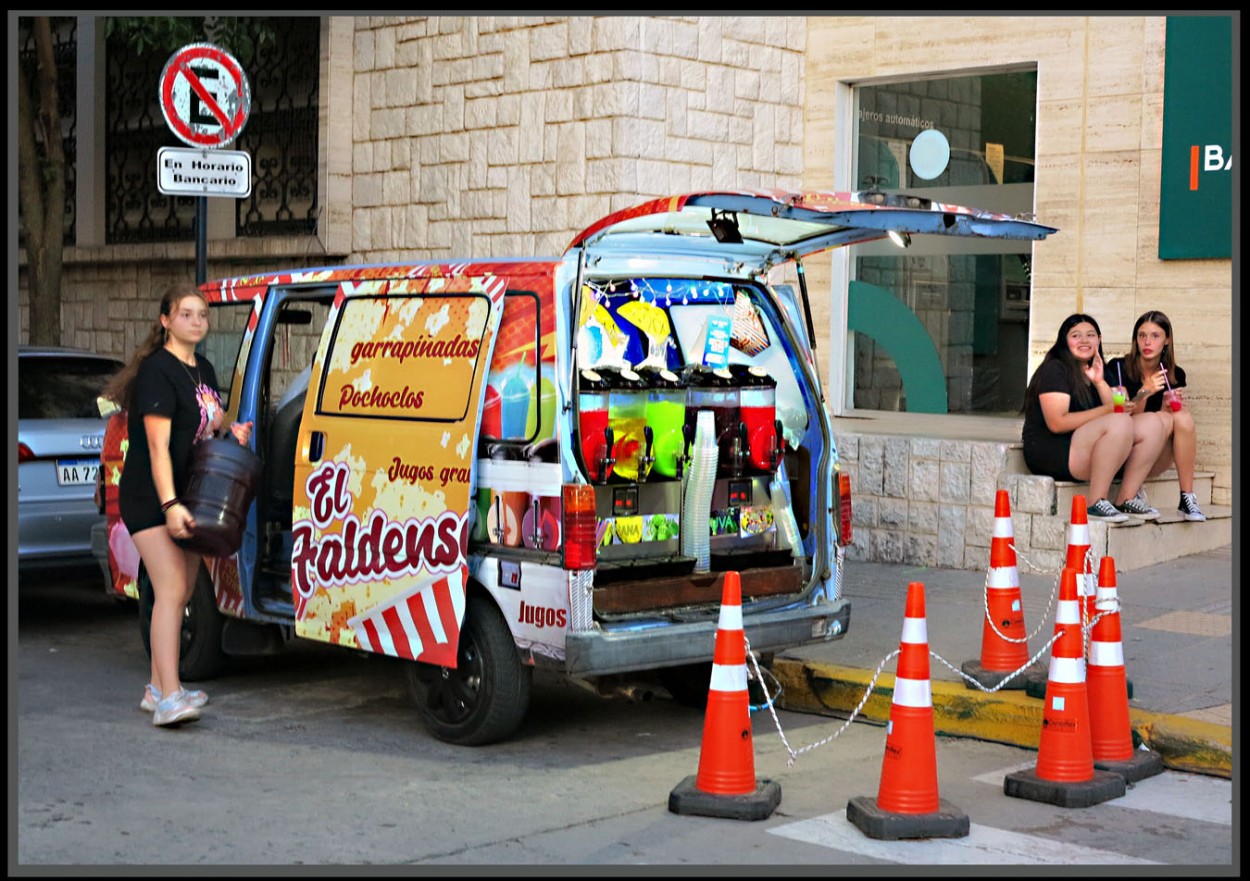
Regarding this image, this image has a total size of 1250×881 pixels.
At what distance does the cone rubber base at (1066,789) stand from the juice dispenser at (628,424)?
1.94 m

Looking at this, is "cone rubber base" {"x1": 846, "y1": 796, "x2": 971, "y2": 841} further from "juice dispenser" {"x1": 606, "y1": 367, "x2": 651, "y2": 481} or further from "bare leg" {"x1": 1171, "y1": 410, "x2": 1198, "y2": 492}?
"bare leg" {"x1": 1171, "y1": 410, "x2": 1198, "y2": 492}

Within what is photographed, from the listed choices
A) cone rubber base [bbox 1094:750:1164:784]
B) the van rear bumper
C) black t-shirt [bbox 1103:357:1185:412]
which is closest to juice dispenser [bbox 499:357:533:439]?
the van rear bumper

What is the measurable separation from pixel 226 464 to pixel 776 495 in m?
2.42

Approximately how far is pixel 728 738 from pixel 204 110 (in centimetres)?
632

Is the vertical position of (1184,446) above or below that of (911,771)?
above

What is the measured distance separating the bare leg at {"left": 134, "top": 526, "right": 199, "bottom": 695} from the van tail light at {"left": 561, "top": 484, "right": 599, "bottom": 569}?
1943 millimetres

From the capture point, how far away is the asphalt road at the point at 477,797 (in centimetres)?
529

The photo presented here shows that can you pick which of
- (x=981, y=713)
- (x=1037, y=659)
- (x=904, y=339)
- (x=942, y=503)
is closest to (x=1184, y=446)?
(x=942, y=503)

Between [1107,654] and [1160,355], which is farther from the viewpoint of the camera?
[1160,355]

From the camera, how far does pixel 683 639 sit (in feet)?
21.4

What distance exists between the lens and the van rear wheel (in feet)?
21.5

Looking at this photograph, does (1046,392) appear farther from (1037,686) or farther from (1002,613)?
(1037,686)

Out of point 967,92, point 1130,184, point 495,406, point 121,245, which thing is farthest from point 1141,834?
point 121,245

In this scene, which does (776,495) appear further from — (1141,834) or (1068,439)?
(1068,439)
